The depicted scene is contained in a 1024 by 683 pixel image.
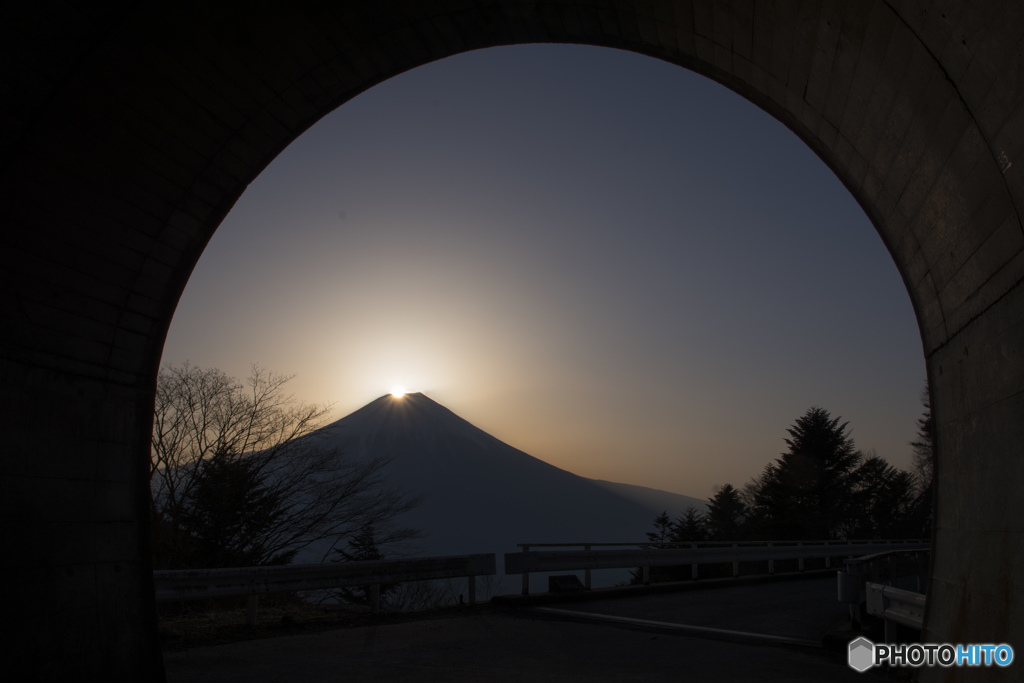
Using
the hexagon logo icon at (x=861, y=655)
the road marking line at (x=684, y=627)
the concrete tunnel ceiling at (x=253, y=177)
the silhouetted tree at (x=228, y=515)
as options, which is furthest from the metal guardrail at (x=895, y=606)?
the silhouetted tree at (x=228, y=515)

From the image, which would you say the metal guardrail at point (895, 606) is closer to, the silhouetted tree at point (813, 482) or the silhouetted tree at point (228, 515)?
the silhouetted tree at point (228, 515)

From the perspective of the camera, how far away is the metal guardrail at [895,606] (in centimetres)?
555

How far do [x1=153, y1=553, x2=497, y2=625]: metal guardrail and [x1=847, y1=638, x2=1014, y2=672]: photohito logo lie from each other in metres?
5.55

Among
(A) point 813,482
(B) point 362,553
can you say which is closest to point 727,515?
(A) point 813,482

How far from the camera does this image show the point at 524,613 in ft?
30.0

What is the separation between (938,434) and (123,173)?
687 centimetres

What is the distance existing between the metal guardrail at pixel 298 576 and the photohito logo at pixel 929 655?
5.55 metres

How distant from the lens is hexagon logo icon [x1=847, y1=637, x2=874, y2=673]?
236 inches

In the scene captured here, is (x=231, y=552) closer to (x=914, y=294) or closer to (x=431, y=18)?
(x=431, y=18)

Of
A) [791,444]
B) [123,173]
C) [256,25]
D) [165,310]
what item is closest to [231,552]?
[165,310]

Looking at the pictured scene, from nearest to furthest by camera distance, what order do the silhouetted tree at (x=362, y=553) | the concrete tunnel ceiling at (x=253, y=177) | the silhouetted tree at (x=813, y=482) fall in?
the concrete tunnel ceiling at (x=253, y=177), the silhouetted tree at (x=362, y=553), the silhouetted tree at (x=813, y=482)

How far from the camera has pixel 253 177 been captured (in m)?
6.30

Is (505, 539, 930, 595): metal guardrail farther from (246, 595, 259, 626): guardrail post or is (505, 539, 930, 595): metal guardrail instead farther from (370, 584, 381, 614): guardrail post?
(246, 595, 259, 626): guardrail post

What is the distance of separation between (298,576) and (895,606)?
6696mm
